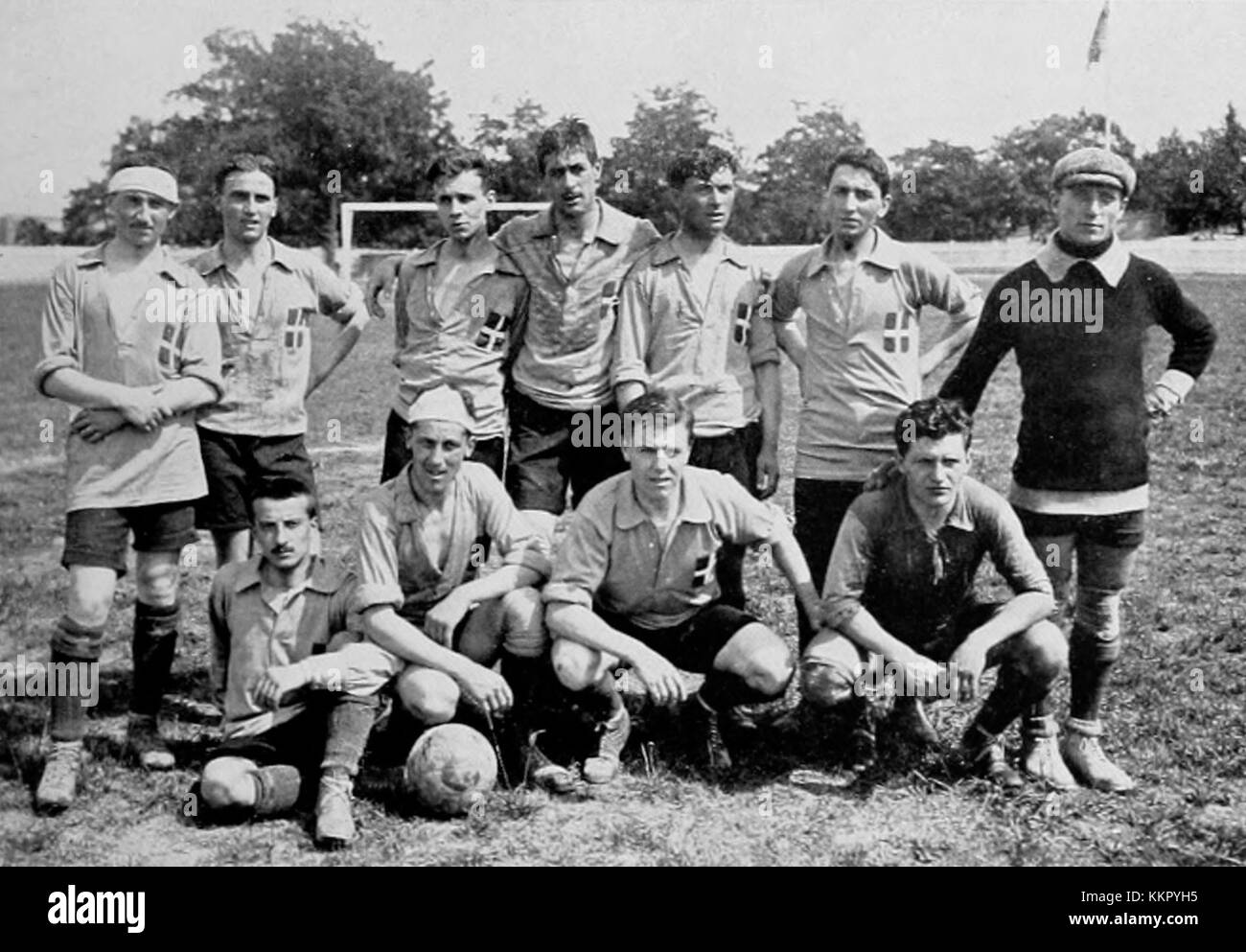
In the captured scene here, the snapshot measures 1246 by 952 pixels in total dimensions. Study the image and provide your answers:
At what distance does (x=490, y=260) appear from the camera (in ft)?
15.8

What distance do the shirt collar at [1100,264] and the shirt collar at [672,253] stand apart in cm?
106

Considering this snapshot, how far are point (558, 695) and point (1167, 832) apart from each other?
189 centimetres

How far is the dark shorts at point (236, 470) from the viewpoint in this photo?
15.1ft

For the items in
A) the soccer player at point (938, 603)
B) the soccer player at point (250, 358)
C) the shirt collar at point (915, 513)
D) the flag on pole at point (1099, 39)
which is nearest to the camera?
the soccer player at point (938, 603)

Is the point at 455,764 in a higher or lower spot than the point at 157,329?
lower

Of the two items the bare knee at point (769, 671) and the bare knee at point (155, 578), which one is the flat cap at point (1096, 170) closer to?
the bare knee at point (769, 671)

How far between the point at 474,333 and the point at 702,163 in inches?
41.9

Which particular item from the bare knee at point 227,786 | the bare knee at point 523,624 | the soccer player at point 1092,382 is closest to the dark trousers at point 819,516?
the soccer player at point 1092,382

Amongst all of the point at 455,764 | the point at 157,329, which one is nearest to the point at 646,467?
the point at 455,764
